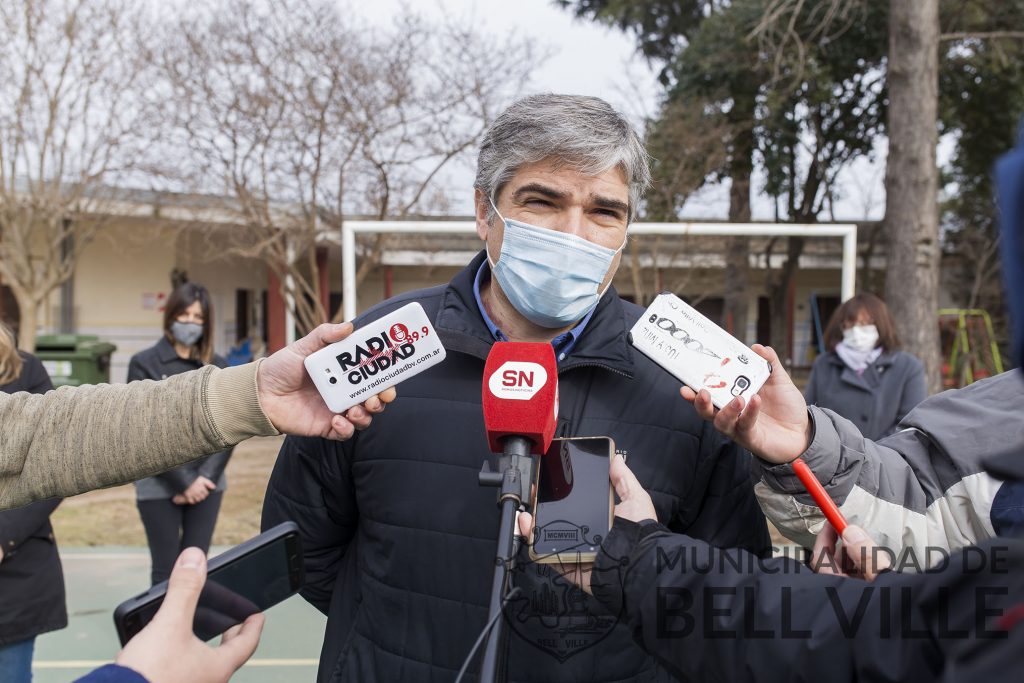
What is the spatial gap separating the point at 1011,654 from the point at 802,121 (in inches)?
580

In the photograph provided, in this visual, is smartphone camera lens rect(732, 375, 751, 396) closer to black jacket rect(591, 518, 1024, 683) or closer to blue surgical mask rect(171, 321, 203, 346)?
black jacket rect(591, 518, 1024, 683)

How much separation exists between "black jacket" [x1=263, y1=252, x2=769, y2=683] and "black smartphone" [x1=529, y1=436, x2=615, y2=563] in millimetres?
273

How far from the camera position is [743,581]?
118cm

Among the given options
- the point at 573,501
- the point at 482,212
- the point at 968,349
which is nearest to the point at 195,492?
the point at 482,212

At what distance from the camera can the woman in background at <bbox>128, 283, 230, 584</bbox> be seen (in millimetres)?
4234

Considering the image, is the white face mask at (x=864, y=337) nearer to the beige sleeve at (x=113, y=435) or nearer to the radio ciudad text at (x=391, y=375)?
the radio ciudad text at (x=391, y=375)

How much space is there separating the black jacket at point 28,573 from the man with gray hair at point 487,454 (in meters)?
1.30

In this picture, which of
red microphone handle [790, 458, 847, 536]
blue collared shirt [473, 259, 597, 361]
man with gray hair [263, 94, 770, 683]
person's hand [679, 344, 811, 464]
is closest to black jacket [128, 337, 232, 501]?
man with gray hair [263, 94, 770, 683]

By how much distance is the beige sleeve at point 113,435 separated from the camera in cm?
152

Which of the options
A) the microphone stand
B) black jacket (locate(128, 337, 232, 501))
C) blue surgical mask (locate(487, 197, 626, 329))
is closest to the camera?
the microphone stand

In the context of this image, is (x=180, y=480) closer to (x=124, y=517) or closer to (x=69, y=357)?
(x=124, y=517)

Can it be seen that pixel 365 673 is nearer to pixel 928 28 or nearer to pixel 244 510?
pixel 244 510

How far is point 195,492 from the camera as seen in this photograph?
13.9 ft

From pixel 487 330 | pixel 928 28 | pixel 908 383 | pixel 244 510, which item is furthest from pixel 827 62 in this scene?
pixel 487 330
